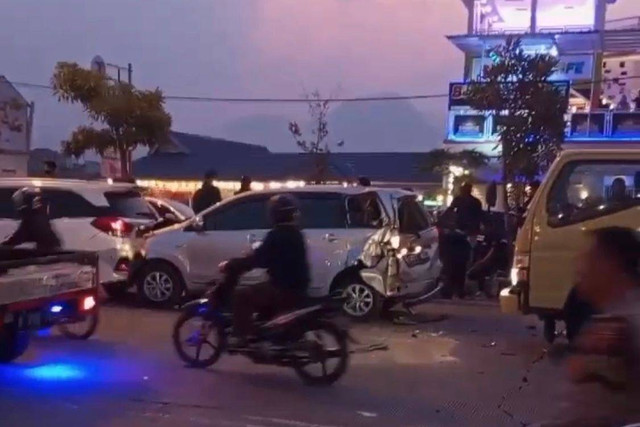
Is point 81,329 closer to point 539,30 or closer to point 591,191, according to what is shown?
point 591,191

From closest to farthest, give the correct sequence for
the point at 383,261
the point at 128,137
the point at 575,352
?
1. the point at 575,352
2. the point at 383,261
3. the point at 128,137

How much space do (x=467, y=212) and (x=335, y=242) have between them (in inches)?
162

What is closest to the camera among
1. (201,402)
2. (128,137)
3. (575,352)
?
(575,352)

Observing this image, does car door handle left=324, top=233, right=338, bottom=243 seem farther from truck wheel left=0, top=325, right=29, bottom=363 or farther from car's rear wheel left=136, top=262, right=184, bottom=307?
truck wheel left=0, top=325, right=29, bottom=363

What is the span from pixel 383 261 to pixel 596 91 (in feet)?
59.4

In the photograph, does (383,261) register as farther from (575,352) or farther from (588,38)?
(588,38)

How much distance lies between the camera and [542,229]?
35.9 feet

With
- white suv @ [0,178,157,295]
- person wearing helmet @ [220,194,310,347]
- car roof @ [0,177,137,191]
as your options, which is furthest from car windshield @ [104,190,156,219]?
person wearing helmet @ [220,194,310,347]

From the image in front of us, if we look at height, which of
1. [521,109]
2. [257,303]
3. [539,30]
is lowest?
→ [257,303]

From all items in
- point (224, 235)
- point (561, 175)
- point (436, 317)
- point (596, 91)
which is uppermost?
point (596, 91)

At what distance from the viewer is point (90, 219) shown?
14.6 meters

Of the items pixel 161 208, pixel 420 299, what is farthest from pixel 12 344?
pixel 161 208

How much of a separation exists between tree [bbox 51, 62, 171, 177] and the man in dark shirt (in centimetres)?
1234

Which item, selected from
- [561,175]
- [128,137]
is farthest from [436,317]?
[128,137]
